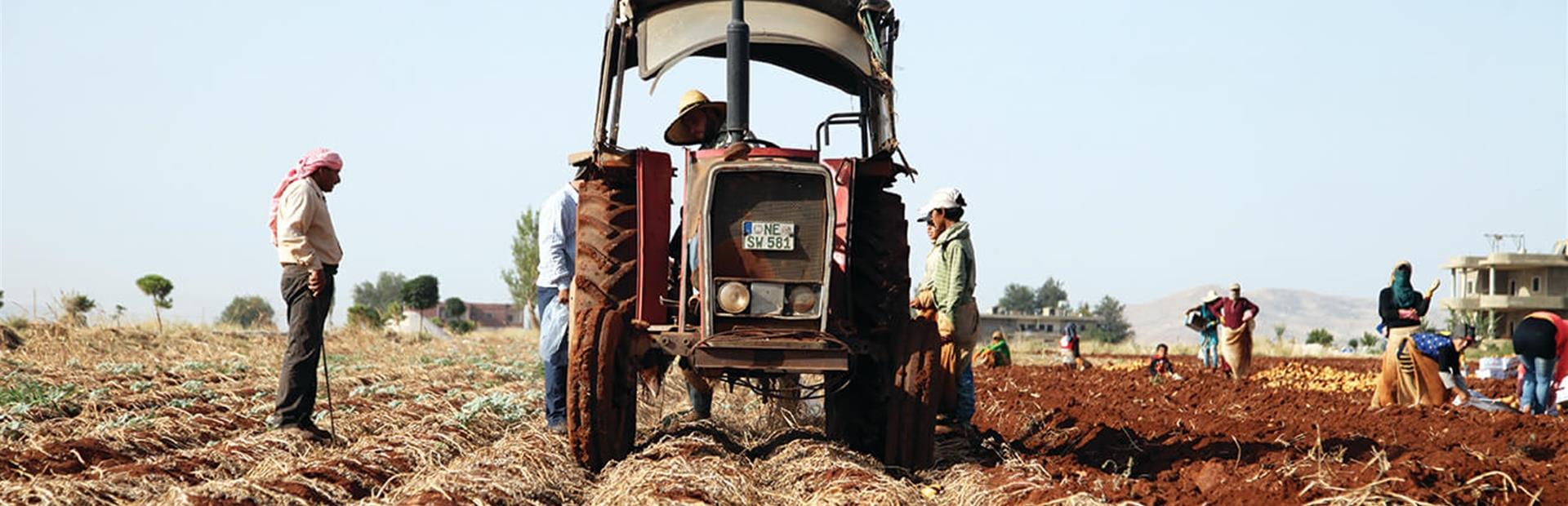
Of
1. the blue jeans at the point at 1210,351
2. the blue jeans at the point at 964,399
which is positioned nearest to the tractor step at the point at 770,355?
the blue jeans at the point at 964,399

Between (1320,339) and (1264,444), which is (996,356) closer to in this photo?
(1264,444)

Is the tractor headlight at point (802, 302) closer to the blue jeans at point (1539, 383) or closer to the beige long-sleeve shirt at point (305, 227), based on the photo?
the beige long-sleeve shirt at point (305, 227)

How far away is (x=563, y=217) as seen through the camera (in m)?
8.96

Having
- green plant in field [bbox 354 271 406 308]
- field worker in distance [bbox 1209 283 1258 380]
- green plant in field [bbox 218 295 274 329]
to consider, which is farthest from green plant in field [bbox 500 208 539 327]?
Answer: green plant in field [bbox 354 271 406 308]

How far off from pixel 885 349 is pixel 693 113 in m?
1.93

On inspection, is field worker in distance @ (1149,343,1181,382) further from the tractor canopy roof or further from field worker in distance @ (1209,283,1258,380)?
the tractor canopy roof

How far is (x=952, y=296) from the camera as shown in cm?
937

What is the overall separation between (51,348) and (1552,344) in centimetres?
1574

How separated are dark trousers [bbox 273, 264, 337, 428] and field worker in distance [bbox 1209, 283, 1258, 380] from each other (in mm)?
13474

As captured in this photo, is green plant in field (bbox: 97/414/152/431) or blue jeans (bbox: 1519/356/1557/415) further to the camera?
blue jeans (bbox: 1519/356/1557/415)

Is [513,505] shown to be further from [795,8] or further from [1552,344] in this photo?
[1552,344]

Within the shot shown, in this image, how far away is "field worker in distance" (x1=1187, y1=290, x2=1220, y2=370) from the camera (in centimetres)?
2117

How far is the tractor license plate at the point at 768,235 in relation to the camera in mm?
7438

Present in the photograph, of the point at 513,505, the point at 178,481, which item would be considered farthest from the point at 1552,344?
the point at 178,481
